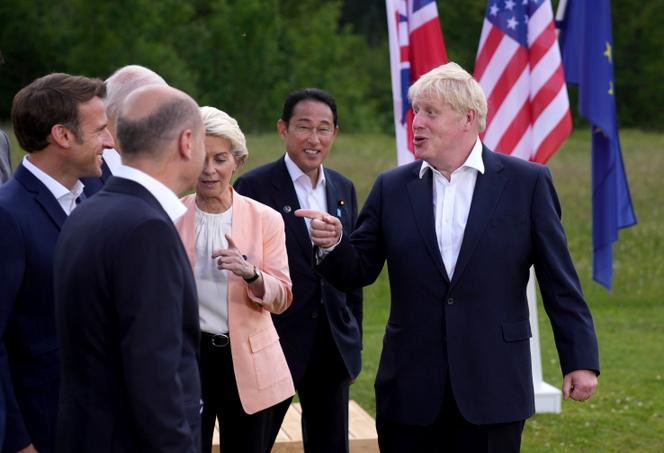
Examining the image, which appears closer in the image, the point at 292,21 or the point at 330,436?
the point at 330,436

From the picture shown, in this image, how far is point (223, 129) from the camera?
473 cm

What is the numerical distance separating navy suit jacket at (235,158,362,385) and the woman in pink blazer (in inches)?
33.8

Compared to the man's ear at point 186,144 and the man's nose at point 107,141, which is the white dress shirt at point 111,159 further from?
the man's ear at point 186,144

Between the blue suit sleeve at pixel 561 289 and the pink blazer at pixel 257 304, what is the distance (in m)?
1.05

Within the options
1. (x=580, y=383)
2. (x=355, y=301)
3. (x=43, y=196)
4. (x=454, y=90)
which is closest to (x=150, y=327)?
(x=43, y=196)

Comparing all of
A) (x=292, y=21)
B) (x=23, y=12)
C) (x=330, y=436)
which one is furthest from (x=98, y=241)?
(x=292, y=21)

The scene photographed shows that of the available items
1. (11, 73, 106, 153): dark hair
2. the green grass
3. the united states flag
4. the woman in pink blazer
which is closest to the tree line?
the green grass

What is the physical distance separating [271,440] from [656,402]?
4.81 m

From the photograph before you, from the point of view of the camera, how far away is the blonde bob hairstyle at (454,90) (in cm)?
451

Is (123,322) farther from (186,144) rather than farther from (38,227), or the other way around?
(38,227)

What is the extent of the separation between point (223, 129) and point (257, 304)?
0.74 metres

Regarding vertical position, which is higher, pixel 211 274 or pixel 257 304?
pixel 211 274

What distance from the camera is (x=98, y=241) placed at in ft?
10.2

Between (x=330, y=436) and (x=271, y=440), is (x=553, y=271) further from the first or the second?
(x=330, y=436)
